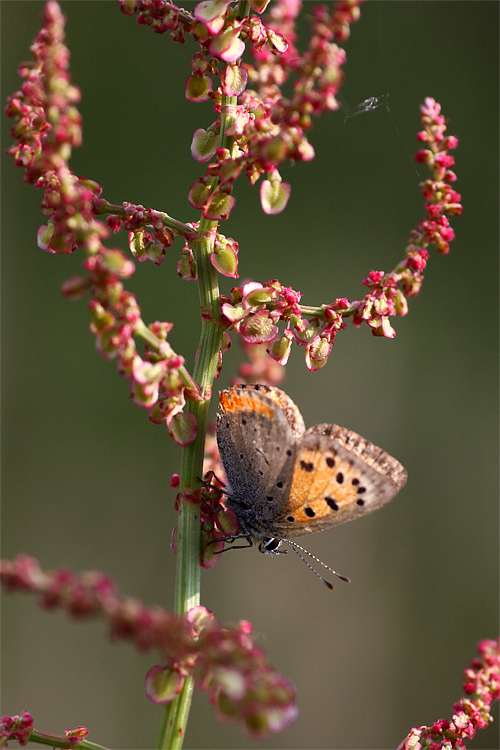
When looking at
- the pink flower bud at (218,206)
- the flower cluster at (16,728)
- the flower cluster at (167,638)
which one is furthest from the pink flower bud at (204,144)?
A: the flower cluster at (16,728)

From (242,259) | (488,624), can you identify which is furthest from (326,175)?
(488,624)

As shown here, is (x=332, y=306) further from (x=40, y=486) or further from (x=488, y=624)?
(x=488, y=624)

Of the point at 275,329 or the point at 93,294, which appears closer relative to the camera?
the point at 93,294

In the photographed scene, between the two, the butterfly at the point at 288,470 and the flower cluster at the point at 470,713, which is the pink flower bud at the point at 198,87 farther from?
the flower cluster at the point at 470,713

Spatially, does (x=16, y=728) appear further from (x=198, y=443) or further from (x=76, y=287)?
(x=76, y=287)

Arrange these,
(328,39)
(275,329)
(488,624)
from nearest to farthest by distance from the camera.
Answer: (328,39)
(275,329)
(488,624)

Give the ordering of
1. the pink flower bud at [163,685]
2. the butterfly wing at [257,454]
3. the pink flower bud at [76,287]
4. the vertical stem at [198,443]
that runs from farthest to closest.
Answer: the butterfly wing at [257,454] < the vertical stem at [198,443] < the pink flower bud at [163,685] < the pink flower bud at [76,287]

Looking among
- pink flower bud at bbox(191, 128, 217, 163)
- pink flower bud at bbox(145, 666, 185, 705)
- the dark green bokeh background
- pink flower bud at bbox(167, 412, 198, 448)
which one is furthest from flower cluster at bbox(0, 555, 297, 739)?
the dark green bokeh background
